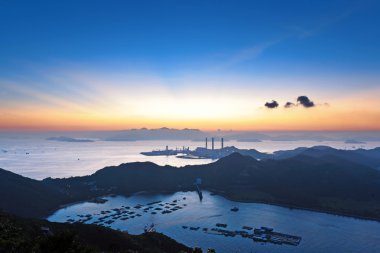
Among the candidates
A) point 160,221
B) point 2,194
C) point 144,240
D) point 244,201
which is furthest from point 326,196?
point 2,194

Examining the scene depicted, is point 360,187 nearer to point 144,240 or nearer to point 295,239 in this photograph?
point 295,239

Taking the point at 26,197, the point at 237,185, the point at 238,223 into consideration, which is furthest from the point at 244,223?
the point at 26,197

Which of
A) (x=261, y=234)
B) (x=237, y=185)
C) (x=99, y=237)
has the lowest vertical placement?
(x=261, y=234)

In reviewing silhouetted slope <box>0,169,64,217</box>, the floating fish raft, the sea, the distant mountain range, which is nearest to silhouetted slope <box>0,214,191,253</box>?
the sea

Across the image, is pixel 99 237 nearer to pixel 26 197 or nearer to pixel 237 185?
pixel 26 197

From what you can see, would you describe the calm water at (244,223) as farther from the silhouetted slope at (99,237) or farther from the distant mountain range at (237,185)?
the silhouetted slope at (99,237)

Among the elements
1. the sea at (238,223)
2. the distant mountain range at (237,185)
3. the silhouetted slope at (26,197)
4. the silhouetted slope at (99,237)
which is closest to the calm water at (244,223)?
the sea at (238,223)
